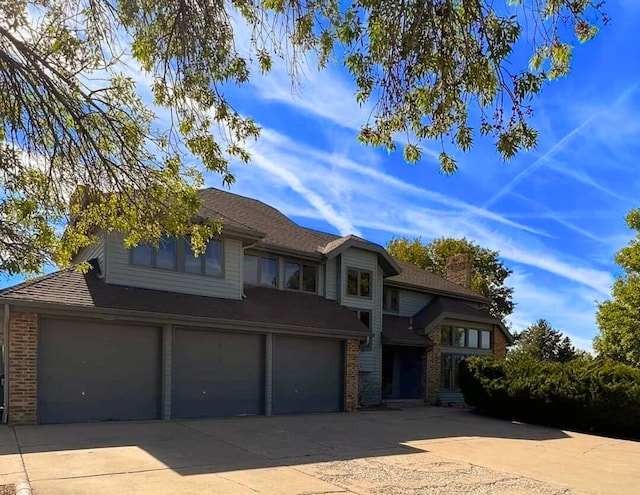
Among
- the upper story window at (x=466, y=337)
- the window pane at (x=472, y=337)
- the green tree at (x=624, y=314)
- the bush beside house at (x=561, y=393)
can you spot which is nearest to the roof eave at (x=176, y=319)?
the bush beside house at (x=561, y=393)

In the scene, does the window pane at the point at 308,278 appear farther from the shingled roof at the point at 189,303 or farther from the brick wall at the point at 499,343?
the brick wall at the point at 499,343

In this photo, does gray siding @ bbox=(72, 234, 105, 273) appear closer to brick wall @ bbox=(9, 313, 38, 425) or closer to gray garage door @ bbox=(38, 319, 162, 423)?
gray garage door @ bbox=(38, 319, 162, 423)

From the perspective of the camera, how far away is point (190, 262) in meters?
15.9

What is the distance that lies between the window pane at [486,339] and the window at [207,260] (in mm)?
14293

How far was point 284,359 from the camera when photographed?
55.7 feet

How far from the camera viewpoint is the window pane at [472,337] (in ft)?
83.3

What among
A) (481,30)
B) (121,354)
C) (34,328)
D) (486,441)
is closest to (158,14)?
(481,30)

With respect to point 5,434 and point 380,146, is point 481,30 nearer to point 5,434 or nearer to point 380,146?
point 380,146

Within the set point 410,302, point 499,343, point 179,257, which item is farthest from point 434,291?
point 179,257

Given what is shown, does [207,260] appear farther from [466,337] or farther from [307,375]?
[466,337]

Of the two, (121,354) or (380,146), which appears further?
(121,354)

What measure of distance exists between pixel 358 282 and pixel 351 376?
4189 millimetres

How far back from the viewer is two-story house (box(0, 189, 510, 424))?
1280 cm

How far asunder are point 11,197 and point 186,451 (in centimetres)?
491
